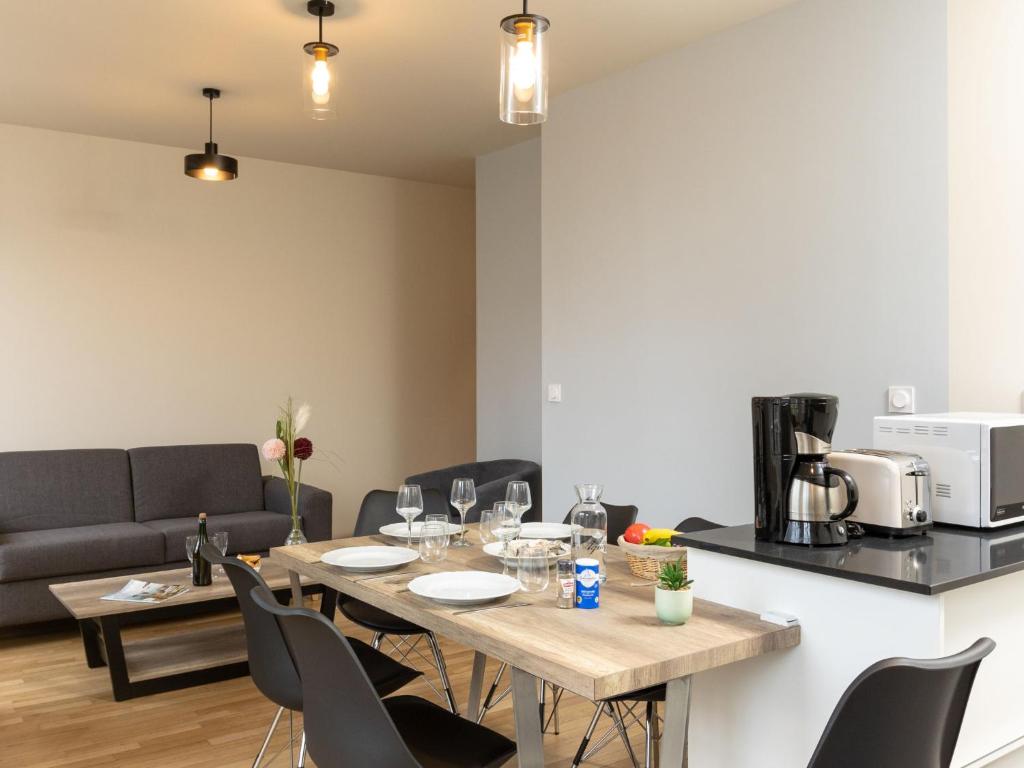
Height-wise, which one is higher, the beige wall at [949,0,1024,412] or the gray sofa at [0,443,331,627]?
the beige wall at [949,0,1024,412]

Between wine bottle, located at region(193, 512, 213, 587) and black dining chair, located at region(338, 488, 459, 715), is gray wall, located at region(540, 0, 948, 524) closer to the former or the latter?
black dining chair, located at region(338, 488, 459, 715)

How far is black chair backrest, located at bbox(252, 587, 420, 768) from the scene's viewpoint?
1.75 meters

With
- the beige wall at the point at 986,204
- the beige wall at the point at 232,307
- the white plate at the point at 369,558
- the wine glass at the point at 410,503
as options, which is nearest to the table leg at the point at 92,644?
the beige wall at the point at 232,307

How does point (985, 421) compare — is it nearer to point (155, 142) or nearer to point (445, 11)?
point (445, 11)

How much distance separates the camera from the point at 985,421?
226 centimetres

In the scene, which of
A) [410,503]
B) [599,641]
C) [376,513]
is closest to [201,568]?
[376,513]

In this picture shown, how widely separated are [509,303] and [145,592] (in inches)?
119

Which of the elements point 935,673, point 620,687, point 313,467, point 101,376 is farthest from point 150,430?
Result: point 935,673

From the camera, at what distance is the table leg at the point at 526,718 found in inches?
67.5

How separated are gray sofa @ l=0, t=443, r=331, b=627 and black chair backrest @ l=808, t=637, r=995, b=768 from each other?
4.00 metres

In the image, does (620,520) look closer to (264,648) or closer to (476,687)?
(476,687)

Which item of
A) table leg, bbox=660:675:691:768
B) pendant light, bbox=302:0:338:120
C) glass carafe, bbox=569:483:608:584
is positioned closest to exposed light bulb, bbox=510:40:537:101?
pendant light, bbox=302:0:338:120

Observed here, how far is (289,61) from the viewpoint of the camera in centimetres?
418

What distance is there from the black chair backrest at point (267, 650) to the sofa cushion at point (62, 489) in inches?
121
